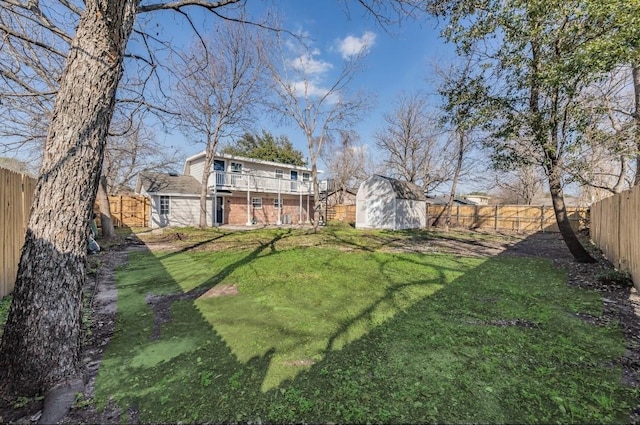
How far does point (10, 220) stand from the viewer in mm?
4555

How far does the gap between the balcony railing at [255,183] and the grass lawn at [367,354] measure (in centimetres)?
1398

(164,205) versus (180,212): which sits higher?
(164,205)

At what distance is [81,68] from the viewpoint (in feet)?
8.60

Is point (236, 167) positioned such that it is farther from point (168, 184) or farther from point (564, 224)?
point (564, 224)

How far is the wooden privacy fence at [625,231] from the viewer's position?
17.0 feet

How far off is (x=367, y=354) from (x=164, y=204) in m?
19.2

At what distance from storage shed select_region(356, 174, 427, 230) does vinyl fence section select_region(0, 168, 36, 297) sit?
17528mm

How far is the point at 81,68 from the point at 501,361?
5.01 m

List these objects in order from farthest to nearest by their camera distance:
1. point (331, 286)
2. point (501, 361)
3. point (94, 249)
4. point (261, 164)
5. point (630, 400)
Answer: point (261, 164) → point (94, 249) → point (331, 286) → point (501, 361) → point (630, 400)

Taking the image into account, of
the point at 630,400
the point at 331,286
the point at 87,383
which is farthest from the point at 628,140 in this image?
the point at 87,383

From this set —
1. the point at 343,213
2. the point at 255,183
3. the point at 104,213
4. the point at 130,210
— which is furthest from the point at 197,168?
the point at 343,213

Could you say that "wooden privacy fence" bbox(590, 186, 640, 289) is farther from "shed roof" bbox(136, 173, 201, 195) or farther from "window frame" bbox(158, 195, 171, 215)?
"window frame" bbox(158, 195, 171, 215)

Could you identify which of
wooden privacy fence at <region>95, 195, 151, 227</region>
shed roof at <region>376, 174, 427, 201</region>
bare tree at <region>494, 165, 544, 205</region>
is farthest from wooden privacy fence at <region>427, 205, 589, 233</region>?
wooden privacy fence at <region>95, 195, 151, 227</region>

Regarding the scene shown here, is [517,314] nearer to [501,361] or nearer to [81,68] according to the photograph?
[501,361]
